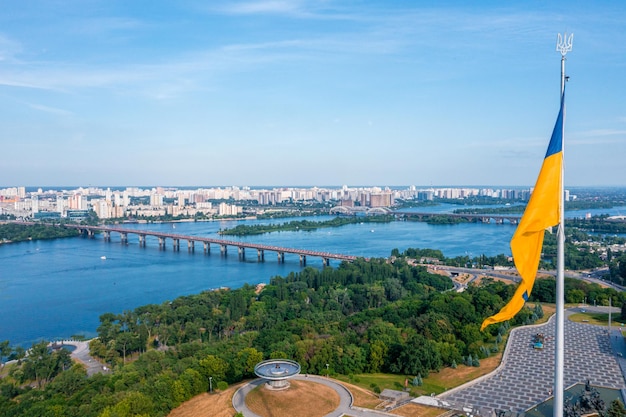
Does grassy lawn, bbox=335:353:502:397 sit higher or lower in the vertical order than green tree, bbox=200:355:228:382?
lower

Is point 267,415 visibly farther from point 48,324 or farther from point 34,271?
point 34,271

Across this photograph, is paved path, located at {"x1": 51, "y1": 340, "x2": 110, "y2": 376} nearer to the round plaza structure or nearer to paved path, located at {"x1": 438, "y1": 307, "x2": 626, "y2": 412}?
the round plaza structure

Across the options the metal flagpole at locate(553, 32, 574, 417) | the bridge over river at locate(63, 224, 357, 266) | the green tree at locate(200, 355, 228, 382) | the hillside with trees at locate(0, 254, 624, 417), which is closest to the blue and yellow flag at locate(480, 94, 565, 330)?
the metal flagpole at locate(553, 32, 574, 417)

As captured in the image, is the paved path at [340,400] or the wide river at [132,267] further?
the wide river at [132,267]

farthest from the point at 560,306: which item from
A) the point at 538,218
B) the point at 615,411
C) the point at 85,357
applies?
the point at 85,357

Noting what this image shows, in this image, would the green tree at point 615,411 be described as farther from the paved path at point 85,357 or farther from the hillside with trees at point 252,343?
the paved path at point 85,357

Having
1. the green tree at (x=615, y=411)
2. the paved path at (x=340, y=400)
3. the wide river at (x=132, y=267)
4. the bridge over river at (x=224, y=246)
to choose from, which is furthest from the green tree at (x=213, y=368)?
the bridge over river at (x=224, y=246)

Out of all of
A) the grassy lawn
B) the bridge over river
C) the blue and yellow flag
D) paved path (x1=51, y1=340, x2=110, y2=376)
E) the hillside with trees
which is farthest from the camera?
the bridge over river
